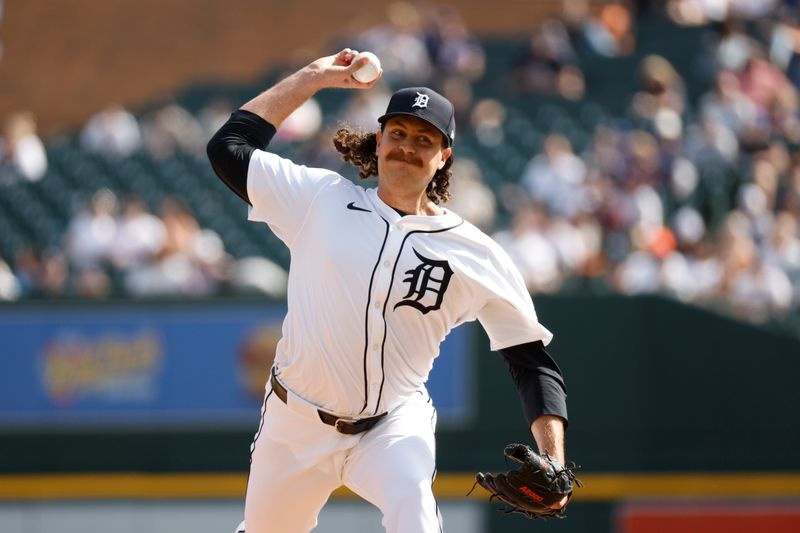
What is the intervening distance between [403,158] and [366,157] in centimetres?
45

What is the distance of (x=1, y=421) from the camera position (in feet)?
32.2

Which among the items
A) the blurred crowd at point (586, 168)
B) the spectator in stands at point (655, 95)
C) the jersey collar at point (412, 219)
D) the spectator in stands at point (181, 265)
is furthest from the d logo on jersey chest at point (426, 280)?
the spectator in stands at point (655, 95)

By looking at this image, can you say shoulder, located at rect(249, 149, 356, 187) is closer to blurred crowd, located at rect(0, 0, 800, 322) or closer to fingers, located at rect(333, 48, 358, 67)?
fingers, located at rect(333, 48, 358, 67)

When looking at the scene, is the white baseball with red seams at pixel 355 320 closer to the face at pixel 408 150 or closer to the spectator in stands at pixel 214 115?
the face at pixel 408 150

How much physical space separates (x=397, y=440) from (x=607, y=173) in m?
6.78

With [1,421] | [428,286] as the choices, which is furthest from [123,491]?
[428,286]

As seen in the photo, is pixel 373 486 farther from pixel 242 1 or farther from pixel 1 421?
pixel 242 1

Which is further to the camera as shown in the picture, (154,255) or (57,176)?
(57,176)

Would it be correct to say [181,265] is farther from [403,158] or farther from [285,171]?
[403,158]

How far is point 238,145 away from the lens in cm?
482

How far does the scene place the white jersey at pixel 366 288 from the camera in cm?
474

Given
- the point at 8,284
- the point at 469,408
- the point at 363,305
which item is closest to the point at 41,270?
the point at 8,284

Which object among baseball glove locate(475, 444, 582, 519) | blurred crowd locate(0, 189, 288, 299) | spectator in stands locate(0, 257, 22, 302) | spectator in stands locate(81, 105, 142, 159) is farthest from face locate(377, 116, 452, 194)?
spectator in stands locate(81, 105, 142, 159)

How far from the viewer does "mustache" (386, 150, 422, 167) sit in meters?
4.73
